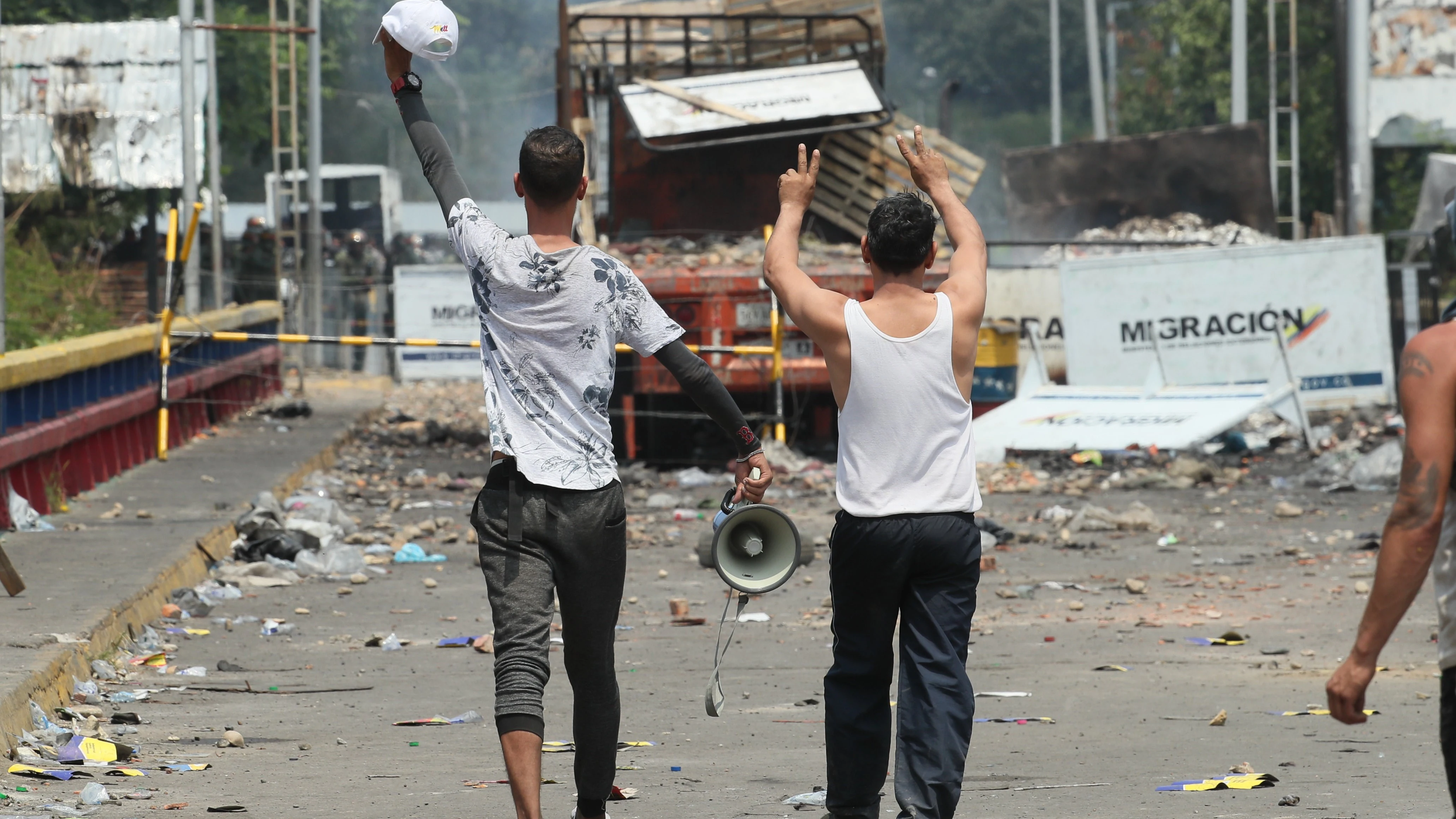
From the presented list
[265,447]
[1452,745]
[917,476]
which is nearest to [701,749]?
[917,476]

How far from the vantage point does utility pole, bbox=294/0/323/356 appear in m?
21.6

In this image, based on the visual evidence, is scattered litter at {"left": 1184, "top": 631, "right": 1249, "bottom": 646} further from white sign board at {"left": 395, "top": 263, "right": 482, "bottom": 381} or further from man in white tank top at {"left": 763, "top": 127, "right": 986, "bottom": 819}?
white sign board at {"left": 395, "top": 263, "right": 482, "bottom": 381}

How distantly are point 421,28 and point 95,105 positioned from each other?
1812cm

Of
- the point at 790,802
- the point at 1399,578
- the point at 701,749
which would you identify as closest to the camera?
the point at 1399,578

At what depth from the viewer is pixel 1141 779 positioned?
4867 mm

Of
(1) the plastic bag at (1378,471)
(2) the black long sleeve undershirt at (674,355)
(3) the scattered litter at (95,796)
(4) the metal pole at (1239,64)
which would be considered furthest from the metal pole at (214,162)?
(2) the black long sleeve undershirt at (674,355)

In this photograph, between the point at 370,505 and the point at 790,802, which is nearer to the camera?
the point at 790,802

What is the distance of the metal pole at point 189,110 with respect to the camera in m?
16.9

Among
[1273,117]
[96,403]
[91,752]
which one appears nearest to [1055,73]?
[1273,117]

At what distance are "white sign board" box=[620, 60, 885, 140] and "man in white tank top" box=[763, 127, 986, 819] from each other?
10.5 meters

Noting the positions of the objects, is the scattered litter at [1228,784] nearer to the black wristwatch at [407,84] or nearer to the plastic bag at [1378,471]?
the black wristwatch at [407,84]

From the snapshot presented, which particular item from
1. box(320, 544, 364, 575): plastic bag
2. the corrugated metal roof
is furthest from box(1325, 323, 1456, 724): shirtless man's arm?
the corrugated metal roof

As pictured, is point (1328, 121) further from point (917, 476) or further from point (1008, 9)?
point (1008, 9)

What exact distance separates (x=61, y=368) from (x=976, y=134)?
2555 inches
